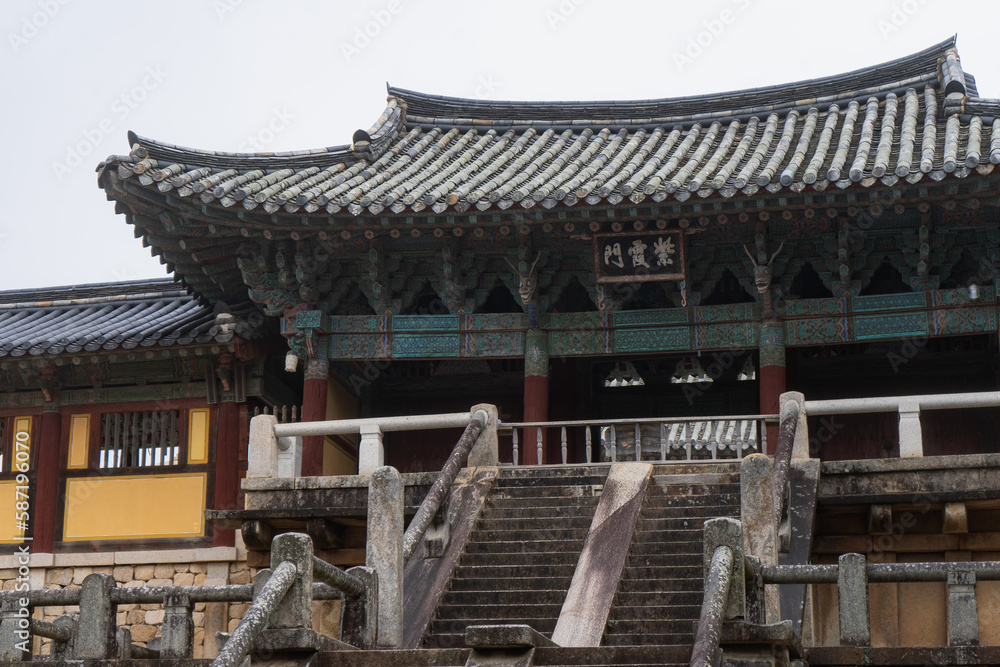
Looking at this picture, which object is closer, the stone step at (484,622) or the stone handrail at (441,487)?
the stone step at (484,622)

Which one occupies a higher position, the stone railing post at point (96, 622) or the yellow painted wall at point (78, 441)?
the yellow painted wall at point (78, 441)

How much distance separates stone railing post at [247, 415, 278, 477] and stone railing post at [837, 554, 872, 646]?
7078 mm

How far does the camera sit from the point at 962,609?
8617 mm

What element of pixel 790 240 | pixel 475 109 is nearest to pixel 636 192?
pixel 790 240

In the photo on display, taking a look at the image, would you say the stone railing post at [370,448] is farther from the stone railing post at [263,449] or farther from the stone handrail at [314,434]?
the stone railing post at [263,449]

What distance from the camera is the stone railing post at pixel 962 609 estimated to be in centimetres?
855

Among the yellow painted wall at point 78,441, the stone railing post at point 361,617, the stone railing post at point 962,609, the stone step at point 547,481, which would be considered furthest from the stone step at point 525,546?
the yellow painted wall at point 78,441

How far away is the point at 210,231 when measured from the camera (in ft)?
49.6

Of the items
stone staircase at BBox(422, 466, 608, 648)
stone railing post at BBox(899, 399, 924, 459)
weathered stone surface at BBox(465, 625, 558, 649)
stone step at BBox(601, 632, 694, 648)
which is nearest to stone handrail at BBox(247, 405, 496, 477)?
stone staircase at BBox(422, 466, 608, 648)

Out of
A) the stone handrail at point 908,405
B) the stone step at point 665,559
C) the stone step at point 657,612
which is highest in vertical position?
the stone handrail at point 908,405

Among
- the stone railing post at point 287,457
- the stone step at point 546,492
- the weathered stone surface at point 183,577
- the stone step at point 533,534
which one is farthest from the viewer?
the weathered stone surface at point 183,577

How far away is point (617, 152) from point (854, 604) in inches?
408

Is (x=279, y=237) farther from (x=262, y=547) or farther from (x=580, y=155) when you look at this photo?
(x=580, y=155)

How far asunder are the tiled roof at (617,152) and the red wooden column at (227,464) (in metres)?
3.31
